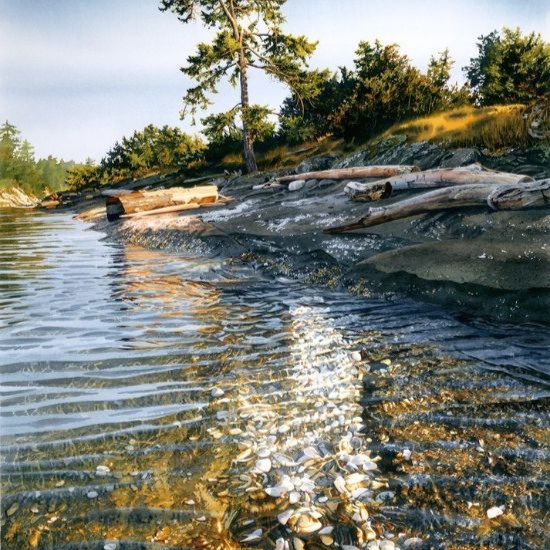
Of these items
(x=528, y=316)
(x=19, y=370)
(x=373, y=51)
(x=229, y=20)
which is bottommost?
(x=528, y=316)

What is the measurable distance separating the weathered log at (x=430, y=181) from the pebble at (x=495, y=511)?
5.86 m

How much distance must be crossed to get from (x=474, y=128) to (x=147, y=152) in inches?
1150

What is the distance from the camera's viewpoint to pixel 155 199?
13039 mm

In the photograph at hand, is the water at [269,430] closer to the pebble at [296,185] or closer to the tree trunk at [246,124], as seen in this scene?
the pebble at [296,185]

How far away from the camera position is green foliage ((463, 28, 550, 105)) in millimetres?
16156

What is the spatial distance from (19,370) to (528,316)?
172 inches

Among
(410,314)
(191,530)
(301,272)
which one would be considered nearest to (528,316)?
(410,314)

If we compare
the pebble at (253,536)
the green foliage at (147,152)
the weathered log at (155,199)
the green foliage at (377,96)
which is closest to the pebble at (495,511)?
the pebble at (253,536)

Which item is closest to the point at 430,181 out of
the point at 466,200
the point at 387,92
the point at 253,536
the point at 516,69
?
the point at 466,200

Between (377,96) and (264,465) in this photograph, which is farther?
(377,96)

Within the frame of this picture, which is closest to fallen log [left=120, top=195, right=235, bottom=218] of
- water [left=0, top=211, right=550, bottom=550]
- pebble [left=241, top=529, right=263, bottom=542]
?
water [left=0, top=211, right=550, bottom=550]

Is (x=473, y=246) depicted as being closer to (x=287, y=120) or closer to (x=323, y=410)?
(x=323, y=410)

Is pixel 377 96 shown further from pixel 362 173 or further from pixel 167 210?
pixel 167 210

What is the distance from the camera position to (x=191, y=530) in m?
1.68
